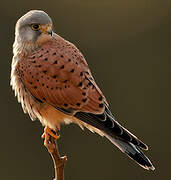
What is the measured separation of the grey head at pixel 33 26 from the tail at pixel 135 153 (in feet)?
3.62

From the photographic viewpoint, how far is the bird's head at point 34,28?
5051 millimetres

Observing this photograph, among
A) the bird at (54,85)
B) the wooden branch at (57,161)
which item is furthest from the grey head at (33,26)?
the wooden branch at (57,161)

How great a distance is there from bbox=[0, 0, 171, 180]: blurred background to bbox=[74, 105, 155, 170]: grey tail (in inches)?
160

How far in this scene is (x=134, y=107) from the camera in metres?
9.59

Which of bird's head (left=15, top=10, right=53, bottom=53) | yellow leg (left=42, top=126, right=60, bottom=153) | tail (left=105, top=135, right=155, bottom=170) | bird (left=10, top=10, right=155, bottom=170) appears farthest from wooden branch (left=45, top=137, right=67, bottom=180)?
bird's head (left=15, top=10, right=53, bottom=53)

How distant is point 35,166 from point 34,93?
4148mm

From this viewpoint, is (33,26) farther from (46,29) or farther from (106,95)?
(106,95)

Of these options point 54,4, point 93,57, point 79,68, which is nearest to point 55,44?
point 79,68

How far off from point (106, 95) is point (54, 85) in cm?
445

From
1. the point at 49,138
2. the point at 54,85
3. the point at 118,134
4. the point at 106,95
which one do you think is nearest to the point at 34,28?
the point at 54,85

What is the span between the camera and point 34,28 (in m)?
5.14

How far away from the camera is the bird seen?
4.84 m

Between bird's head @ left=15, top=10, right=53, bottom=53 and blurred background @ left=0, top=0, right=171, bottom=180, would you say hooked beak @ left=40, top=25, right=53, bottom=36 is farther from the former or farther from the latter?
blurred background @ left=0, top=0, right=171, bottom=180

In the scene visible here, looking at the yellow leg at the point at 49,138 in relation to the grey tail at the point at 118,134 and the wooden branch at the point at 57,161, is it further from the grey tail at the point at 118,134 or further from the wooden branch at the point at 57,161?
the grey tail at the point at 118,134
